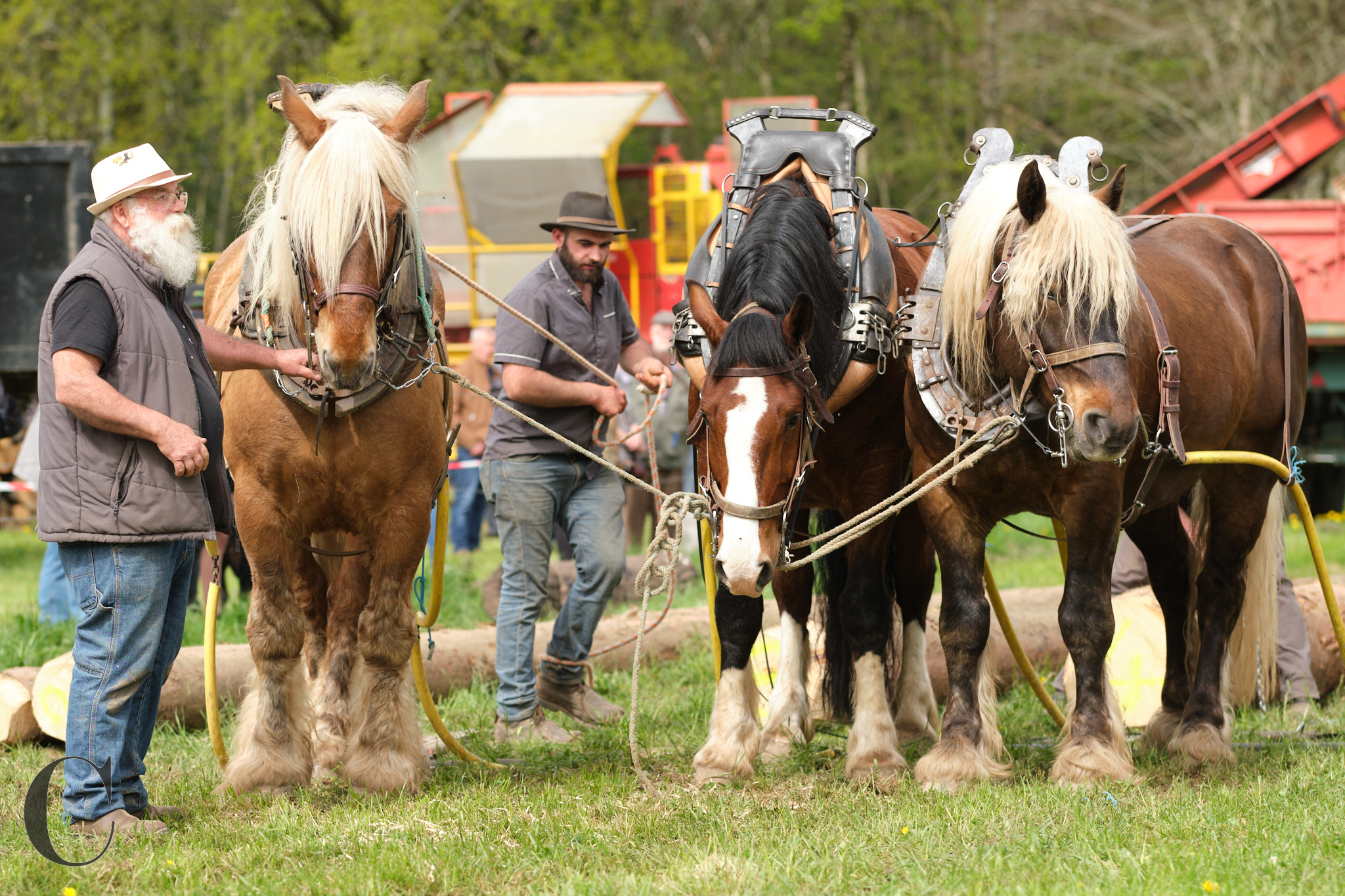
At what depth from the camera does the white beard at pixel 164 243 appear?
384 cm

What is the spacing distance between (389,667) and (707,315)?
63.9 inches

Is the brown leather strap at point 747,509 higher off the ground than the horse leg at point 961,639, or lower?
higher

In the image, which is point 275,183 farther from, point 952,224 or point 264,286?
point 952,224

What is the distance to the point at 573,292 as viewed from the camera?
5.45 meters

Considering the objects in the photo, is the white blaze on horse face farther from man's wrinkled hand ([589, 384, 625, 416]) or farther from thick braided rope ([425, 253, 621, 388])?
man's wrinkled hand ([589, 384, 625, 416])

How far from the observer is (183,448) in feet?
11.7

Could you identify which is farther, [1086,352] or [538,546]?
[538,546]

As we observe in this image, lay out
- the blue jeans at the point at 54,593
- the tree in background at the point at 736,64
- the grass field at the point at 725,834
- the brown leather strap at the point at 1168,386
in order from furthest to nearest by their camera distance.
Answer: the tree in background at the point at 736,64 < the blue jeans at the point at 54,593 < the brown leather strap at the point at 1168,386 < the grass field at the point at 725,834

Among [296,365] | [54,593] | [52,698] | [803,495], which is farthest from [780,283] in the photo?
[54,593]

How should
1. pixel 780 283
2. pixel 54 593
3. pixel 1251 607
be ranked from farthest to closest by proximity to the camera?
pixel 54 593
pixel 1251 607
pixel 780 283

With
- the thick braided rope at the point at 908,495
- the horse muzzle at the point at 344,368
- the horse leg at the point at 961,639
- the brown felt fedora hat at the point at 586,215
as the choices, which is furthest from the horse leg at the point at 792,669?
the horse muzzle at the point at 344,368

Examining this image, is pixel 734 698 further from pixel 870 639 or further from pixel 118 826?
pixel 118 826

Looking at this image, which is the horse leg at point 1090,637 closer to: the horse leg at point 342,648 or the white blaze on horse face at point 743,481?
the white blaze on horse face at point 743,481

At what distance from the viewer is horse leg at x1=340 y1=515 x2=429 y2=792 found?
165 inches
